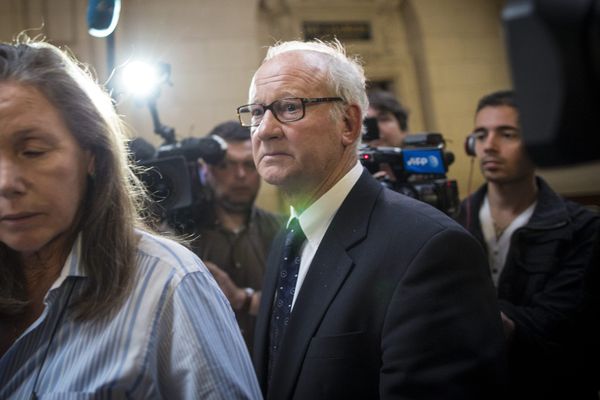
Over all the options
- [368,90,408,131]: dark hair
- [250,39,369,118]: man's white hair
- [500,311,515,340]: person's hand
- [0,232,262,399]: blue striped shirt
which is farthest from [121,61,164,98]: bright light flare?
[500,311,515,340]: person's hand

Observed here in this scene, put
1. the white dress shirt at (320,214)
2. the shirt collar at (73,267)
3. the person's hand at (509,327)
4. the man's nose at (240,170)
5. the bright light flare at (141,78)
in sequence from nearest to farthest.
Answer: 1. the shirt collar at (73,267)
2. the white dress shirt at (320,214)
3. the person's hand at (509,327)
4. the bright light flare at (141,78)
5. the man's nose at (240,170)

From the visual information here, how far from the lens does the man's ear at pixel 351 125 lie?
1291 millimetres

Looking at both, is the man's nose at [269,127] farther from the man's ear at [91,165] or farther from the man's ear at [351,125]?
the man's ear at [91,165]

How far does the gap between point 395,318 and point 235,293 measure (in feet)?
2.90

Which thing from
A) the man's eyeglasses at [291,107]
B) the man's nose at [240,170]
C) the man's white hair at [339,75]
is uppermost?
the man's white hair at [339,75]

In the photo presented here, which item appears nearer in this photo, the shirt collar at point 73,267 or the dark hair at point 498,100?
the shirt collar at point 73,267

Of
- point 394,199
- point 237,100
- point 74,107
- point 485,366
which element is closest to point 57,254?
point 74,107

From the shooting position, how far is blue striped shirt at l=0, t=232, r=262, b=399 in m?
0.75

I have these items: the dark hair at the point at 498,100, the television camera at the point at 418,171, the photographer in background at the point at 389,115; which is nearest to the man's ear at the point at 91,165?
the television camera at the point at 418,171

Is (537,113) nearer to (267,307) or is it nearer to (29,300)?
(29,300)

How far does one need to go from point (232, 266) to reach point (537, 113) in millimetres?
1781

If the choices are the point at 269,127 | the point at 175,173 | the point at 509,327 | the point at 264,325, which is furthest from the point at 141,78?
the point at 509,327

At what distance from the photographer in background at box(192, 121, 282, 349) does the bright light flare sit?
41 cm

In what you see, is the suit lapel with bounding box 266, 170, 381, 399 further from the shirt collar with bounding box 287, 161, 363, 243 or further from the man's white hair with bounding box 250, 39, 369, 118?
the man's white hair with bounding box 250, 39, 369, 118
